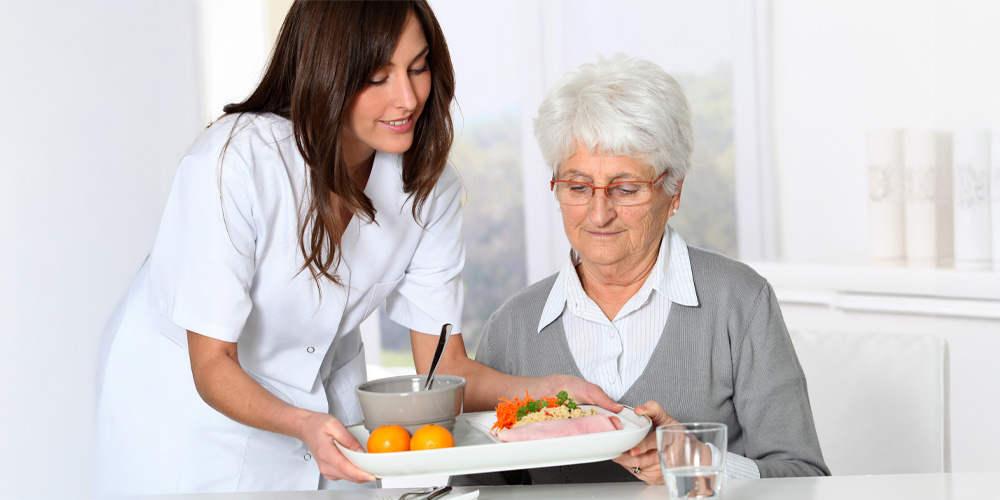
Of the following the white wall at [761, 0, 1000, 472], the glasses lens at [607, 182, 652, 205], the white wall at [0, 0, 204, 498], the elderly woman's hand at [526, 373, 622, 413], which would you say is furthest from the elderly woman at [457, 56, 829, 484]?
the white wall at [0, 0, 204, 498]

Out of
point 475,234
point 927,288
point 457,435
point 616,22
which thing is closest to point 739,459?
point 457,435

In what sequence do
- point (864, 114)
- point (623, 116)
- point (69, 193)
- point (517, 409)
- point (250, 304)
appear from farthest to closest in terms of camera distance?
point (69, 193), point (864, 114), point (623, 116), point (250, 304), point (517, 409)

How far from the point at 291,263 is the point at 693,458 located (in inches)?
31.4

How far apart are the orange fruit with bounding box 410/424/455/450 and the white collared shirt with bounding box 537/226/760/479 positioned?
0.64m

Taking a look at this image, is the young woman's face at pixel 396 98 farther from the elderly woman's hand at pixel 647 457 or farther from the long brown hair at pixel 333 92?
the elderly woman's hand at pixel 647 457

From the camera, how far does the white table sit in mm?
1279

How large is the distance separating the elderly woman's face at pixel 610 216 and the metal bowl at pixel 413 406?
1.91ft

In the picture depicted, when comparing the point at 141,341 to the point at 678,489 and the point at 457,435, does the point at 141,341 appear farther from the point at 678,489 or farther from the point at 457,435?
the point at 678,489

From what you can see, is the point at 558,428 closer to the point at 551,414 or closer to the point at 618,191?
the point at 551,414

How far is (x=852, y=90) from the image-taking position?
3189 millimetres

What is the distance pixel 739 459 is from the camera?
1534mm

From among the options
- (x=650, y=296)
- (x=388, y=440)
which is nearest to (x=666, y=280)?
(x=650, y=296)

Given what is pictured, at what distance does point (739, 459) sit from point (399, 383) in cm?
60

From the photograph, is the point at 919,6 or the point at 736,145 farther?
the point at 736,145
